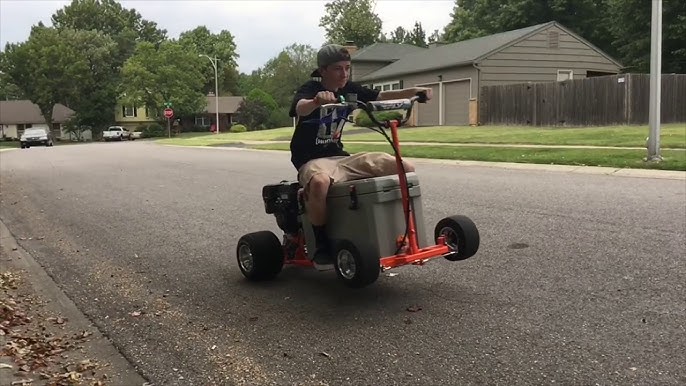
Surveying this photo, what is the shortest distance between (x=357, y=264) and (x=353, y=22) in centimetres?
7267

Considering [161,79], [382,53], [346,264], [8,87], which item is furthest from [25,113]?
[346,264]

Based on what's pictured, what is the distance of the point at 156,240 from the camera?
7.68 m

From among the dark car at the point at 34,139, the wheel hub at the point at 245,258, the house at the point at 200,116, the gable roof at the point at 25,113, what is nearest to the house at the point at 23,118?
the gable roof at the point at 25,113

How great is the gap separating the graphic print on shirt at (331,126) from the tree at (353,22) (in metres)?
69.6

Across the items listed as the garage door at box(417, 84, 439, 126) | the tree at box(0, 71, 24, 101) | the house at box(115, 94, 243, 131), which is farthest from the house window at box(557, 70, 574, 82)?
the tree at box(0, 71, 24, 101)

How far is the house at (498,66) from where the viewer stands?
33031mm

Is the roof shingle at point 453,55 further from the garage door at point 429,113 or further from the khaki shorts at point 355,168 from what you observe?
the khaki shorts at point 355,168

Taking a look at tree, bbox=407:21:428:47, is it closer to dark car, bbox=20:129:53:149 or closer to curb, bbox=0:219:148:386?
dark car, bbox=20:129:53:149

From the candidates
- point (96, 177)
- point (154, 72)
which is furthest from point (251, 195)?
point (154, 72)

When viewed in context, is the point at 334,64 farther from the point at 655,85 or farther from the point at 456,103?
the point at 456,103

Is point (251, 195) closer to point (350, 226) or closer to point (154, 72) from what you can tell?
point (350, 226)

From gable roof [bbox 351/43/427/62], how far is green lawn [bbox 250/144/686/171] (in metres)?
26.5

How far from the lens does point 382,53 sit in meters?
46.1

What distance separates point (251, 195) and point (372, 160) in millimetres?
6514
